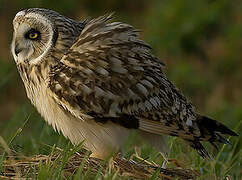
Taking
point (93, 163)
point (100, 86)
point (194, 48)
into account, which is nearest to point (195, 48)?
point (194, 48)

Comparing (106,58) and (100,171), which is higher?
(106,58)

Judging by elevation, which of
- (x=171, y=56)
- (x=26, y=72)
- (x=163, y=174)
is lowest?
(x=171, y=56)

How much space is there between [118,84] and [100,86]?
0.14 metres

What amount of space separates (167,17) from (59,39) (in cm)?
641

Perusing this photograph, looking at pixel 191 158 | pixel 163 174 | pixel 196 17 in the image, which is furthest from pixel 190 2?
pixel 163 174

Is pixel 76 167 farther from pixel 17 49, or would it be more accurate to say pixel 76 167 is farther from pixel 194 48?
pixel 194 48

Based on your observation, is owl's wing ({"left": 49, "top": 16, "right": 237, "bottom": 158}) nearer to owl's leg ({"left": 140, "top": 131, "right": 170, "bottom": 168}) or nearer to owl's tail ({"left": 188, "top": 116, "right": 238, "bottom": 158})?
owl's tail ({"left": 188, "top": 116, "right": 238, "bottom": 158})

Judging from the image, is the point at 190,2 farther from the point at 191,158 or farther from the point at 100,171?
the point at 100,171

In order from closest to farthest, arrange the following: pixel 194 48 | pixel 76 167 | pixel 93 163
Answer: pixel 76 167
pixel 93 163
pixel 194 48

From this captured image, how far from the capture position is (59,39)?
5.07 metres

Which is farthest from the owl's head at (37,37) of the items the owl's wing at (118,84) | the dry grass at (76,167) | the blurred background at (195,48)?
the blurred background at (195,48)

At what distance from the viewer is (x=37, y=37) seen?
16.5 feet

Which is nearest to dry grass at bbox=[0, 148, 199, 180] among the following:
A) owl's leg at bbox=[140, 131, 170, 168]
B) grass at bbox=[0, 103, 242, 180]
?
grass at bbox=[0, 103, 242, 180]

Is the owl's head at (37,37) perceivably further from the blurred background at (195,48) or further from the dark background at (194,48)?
the blurred background at (195,48)
